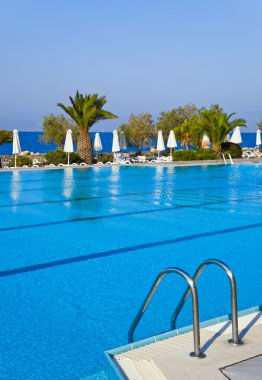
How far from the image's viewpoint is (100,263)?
23.5ft

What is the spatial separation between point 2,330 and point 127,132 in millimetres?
40813

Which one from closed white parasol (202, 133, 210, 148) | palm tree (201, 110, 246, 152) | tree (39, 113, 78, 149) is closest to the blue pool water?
palm tree (201, 110, 246, 152)

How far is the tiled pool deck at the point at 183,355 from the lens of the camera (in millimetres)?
3025

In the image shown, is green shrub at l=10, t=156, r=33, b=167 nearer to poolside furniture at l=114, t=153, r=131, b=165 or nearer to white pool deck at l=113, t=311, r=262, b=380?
poolside furniture at l=114, t=153, r=131, b=165

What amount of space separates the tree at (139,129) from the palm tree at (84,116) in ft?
49.2

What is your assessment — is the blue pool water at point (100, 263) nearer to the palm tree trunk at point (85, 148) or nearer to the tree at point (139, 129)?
the palm tree trunk at point (85, 148)

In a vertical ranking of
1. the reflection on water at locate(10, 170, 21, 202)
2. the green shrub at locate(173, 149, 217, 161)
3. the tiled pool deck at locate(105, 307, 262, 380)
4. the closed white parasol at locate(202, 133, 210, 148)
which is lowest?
the tiled pool deck at locate(105, 307, 262, 380)

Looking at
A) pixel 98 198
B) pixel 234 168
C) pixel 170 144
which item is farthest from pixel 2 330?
pixel 170 144

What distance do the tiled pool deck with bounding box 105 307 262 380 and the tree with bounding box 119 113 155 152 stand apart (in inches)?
1624

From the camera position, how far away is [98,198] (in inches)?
583

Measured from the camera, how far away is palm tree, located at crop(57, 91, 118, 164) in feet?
95.4

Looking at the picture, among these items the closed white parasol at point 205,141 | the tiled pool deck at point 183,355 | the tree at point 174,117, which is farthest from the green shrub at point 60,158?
the tiled pool deck at point 183,355

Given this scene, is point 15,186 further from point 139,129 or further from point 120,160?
point 139,129

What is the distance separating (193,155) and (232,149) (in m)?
3.41
